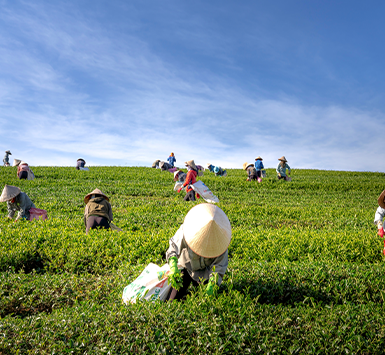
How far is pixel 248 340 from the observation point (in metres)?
3.00

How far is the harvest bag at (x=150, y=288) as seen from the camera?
3.67m

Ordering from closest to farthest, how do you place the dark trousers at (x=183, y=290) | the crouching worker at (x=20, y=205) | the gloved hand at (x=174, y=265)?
the gloved hand at (x=174, y=265), the dark trousers at (x=183, y=290), the crouching worker at (x=20, y=205)

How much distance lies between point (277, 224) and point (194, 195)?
196 inches

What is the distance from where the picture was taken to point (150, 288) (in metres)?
3.71

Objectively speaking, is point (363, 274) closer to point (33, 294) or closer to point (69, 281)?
point (69, 281)

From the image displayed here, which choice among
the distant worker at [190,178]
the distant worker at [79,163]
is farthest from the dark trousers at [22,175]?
the distant worker at [190,178]

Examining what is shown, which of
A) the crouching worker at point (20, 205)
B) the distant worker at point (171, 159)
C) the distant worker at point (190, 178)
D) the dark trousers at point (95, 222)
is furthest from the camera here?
the distant worker at point (171, 159)

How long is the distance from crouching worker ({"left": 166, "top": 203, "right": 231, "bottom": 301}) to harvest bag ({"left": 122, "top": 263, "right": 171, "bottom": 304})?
191mm

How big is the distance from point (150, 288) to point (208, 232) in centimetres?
134

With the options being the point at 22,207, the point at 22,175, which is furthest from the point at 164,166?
the point at 22,207

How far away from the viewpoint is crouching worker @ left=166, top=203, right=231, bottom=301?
10.3 feet

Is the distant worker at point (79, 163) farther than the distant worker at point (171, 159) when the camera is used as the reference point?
No

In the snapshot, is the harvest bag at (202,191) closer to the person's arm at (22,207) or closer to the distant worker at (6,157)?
the person's arm at (22,207)

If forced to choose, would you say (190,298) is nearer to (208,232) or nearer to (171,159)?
(208,232)
